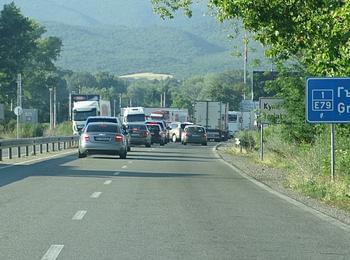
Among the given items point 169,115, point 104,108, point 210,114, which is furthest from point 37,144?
point 169,115

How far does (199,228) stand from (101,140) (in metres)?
22.9

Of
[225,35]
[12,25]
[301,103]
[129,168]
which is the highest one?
[12,25]

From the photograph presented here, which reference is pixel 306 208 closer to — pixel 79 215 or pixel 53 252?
pixel 79 215

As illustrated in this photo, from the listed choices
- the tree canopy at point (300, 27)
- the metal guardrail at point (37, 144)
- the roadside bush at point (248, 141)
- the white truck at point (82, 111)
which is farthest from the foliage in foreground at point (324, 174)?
the white truck at point (82, 111)

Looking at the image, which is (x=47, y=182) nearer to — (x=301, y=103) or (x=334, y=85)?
(x=334, y=85)

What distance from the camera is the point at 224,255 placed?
11172 millimetres

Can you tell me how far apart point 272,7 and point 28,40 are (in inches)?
2807

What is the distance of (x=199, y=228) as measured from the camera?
1380 cm

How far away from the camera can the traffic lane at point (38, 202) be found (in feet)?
39.5

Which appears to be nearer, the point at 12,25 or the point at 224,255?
the point at 224,255

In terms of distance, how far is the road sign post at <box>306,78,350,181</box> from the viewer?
2178 centimetres

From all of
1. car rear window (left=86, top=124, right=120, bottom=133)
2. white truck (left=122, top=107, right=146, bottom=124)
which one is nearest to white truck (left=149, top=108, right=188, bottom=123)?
white truck (left=122, top=107, right=146, bottom=124)

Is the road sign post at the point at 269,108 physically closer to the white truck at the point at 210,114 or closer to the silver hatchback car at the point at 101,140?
the silver hatchback car at the point at 101,140

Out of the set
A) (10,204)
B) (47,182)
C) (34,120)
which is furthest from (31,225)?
(34,120)
